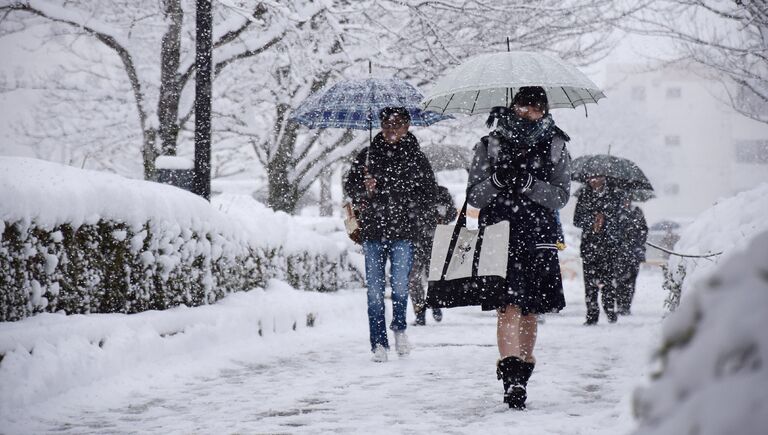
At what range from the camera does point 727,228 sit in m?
7.81

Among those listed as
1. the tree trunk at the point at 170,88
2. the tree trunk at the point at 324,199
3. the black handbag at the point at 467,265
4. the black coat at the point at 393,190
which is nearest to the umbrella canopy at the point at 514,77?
the black coat at the point at 393,190

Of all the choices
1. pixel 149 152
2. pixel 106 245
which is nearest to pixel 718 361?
pixel 106 245

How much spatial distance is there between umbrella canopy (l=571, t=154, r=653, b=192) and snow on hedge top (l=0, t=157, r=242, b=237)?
6.28 metres

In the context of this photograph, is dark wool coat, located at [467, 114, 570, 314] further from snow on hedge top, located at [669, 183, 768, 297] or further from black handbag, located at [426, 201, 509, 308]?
snow on hedge top, located at [669, 183, 768, 297]

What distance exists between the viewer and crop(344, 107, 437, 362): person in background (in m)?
6.88

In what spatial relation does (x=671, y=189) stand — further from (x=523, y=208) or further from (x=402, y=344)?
(x=523, y=208)

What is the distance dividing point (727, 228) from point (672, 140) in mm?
58718

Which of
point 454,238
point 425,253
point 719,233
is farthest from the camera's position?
point 425,253

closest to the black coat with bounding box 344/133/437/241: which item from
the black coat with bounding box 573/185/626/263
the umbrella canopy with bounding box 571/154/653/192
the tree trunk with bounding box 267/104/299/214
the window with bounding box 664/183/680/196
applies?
the black coat with bounding box 573/185/626/263

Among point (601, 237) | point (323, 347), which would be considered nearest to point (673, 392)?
point (323, 347)

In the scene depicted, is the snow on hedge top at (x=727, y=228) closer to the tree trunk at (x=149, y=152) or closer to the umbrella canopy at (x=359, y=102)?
the umbrella canopy at (x=359, y=102)

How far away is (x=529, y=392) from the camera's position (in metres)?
5.44

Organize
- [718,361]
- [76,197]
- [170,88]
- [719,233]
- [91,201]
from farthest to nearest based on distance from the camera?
[170,88]
[719,233]
[91,201]
[76,197]
[718,361]

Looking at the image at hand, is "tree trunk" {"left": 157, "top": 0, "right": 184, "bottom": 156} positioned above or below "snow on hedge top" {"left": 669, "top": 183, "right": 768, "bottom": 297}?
above
